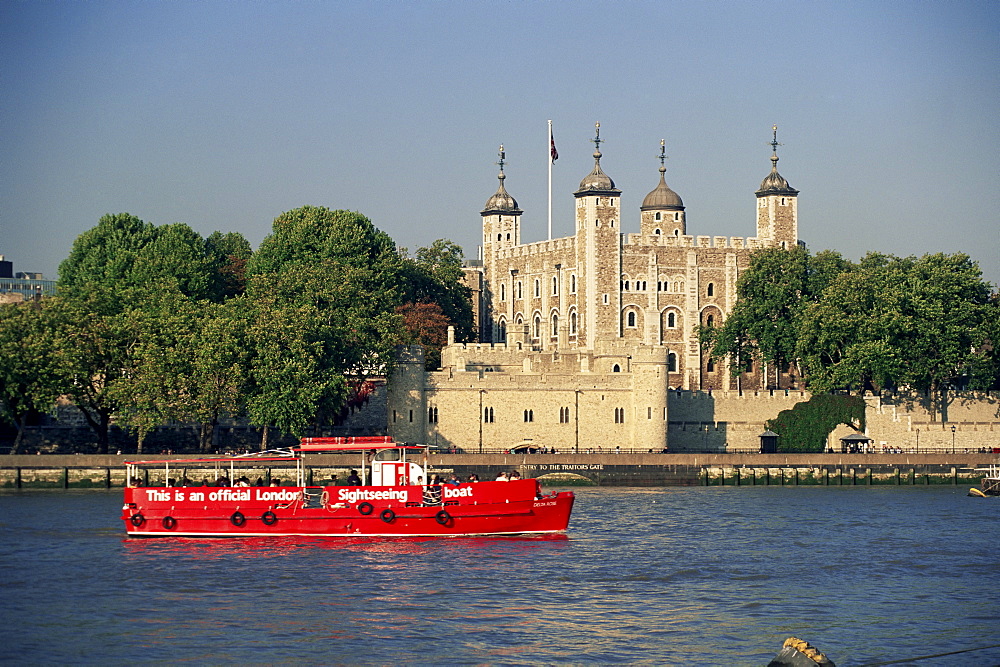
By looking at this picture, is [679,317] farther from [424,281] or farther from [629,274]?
[424,281]

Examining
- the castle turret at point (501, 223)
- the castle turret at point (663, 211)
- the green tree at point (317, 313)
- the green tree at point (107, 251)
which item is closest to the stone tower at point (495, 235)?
the castle turret at point (501, 223)

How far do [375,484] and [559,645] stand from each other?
17.6 m

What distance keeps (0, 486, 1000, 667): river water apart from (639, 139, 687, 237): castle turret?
47260 mm

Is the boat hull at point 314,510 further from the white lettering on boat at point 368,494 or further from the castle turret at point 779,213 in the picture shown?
the castle turret at point 779,213

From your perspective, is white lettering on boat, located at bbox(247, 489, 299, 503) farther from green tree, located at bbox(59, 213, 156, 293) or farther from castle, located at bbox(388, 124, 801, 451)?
green tree, located at bbox(59, 213, 156, 293)

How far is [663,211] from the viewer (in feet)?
357

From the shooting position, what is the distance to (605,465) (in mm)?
75062

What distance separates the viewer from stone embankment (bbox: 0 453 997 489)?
2788 inches

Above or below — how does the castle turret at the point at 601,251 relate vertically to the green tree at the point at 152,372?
above

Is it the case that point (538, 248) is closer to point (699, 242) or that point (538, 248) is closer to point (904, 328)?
point (699, 242)

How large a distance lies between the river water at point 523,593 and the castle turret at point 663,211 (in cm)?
4726

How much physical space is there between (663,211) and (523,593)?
67.1 metres

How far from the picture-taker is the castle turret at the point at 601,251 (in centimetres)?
10050

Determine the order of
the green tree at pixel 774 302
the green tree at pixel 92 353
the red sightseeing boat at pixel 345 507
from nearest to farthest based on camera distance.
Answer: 1. the red sightseeing boat at pixel 345 507
2. the green tree at pixel 92 353
3. the green tree at pixel 774 302
